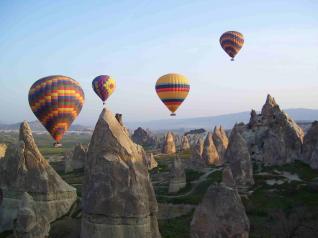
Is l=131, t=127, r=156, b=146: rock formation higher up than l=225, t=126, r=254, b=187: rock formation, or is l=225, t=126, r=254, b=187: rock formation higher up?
l=225, t=126, r=254, b=187: rock formation

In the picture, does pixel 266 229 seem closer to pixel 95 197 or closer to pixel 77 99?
pixel 95 197

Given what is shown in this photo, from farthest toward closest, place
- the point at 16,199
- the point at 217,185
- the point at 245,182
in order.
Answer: the point at 245,182, the point at 16,199, the point at 217,185

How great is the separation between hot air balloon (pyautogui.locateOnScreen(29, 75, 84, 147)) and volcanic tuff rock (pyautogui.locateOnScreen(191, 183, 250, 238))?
27656 millimetres

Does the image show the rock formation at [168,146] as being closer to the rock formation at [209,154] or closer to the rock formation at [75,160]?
the rock formation at [75,160]

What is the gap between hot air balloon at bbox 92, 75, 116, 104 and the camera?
73000mm

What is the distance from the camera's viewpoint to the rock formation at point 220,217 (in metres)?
20.0

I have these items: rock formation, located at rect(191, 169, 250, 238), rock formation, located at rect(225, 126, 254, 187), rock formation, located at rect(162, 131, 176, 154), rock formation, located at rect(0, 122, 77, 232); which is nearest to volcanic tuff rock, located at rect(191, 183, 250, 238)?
rock formation, located at rect(191, 169, 250, 238)

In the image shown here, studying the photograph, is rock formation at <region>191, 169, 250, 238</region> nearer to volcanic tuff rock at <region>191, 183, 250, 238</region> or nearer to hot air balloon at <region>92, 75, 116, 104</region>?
volcanic tuff rock at <region>191, 183, 250, 238</region>

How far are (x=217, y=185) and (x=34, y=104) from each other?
29589 millimetres

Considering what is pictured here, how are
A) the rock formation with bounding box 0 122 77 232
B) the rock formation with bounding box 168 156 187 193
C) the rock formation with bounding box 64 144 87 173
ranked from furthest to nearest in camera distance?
the rock formation with bounding box 64 144 87 173 < the rock formation with bounding box 168 156 187 193 < the rock formation with bounding box 0 122 77 232

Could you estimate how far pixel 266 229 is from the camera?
34812 millimetres

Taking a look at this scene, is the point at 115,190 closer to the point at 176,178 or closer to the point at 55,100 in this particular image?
the point at 55,100

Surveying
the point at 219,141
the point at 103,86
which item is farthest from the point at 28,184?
the point at 219,141

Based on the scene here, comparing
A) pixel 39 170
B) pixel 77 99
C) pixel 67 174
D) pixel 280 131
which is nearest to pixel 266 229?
pixel 39 170
